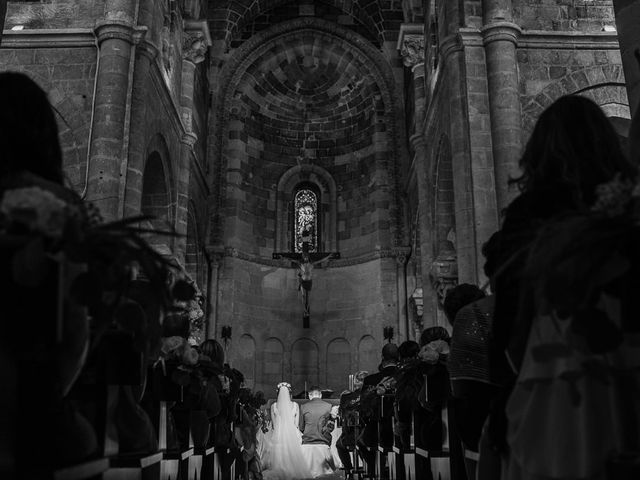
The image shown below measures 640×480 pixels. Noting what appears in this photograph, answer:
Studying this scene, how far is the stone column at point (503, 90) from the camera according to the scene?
1220cm

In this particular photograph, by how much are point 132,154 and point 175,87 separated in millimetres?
5361

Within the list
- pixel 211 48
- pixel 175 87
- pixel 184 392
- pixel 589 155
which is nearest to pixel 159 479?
pixel 184 392

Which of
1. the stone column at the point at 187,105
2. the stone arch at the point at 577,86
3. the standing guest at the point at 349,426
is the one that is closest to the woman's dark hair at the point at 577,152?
A: the standing guest at the point at 349,426

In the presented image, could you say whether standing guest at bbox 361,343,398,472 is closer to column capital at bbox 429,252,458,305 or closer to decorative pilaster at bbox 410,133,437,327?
column capital at bbox 429,252,458,305

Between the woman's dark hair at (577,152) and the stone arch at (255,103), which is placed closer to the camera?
the woman's dark hair at (577,152)

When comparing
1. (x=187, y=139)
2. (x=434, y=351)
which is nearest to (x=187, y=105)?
(x=187, y=139)

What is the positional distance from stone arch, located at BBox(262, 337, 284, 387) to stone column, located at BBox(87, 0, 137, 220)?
1151 cm

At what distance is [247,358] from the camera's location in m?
22.0

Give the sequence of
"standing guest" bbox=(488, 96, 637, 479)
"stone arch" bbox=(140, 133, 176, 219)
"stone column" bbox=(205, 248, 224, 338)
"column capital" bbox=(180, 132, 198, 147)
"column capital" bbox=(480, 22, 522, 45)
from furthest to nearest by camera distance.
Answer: "stone column" bbox=(205, 248, 224, 338)
"column capital" bbox=(180, 132, 198, 147)
"stone arch" bbox=(140, 133, 176, 219)
"column capital" bbox=(480, 22, 522, 45)
"standing guest" bbox=(488, 96, 637, 479)

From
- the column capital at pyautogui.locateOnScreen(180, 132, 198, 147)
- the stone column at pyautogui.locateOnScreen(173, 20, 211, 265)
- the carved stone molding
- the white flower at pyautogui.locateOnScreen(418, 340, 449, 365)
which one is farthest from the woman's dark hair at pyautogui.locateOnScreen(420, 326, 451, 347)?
the carved stone molding

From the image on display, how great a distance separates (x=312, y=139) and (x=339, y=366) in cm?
751

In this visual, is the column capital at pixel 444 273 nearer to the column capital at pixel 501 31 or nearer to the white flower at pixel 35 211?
the column capital at pixel 501 31

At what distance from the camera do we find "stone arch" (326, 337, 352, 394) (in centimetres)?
2262

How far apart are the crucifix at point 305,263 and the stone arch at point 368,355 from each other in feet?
5.88
